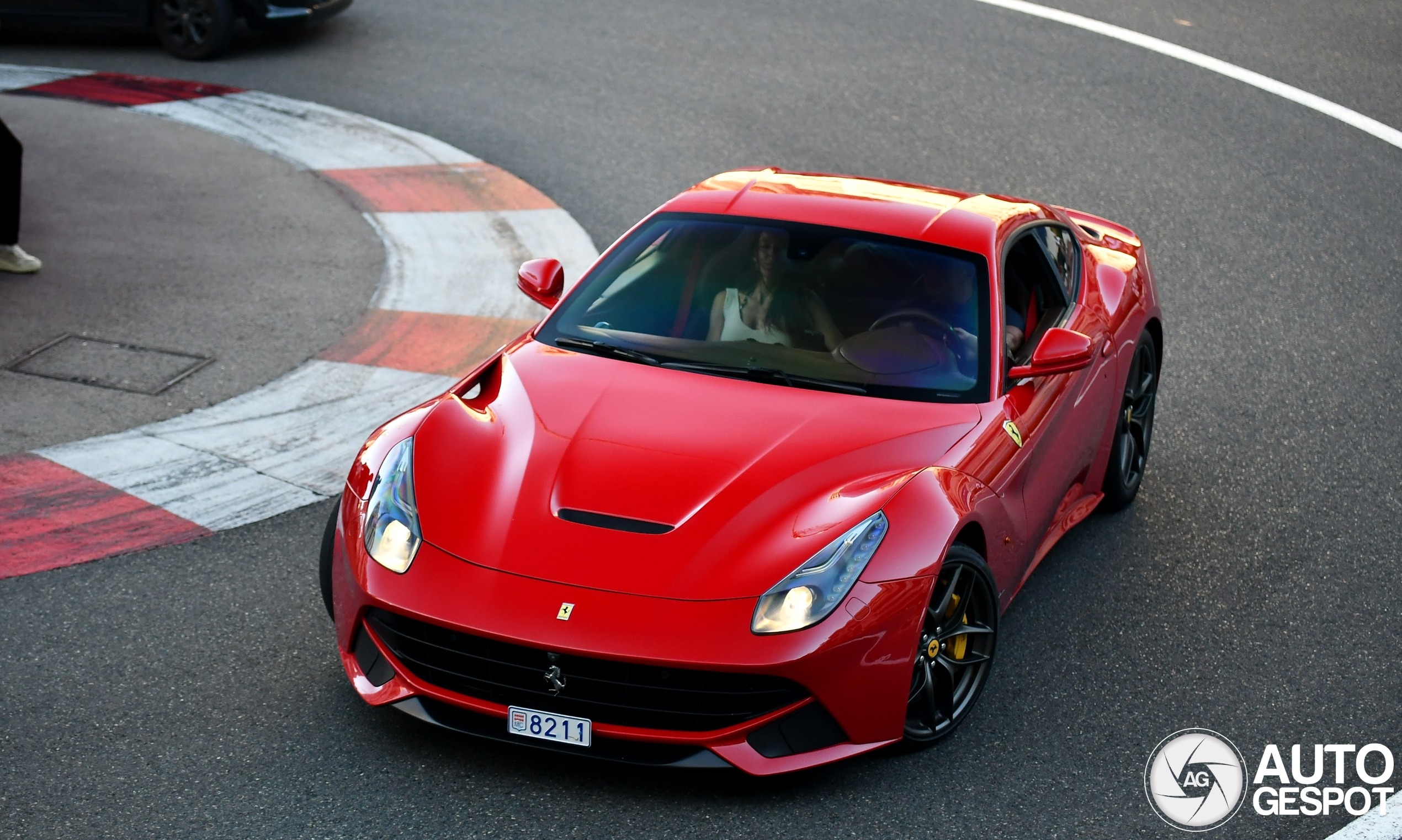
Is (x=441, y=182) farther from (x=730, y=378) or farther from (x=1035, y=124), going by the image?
(x=730, y=378)

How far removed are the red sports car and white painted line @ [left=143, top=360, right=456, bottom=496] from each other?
1.48 meters

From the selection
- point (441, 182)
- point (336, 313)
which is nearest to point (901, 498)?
point (336, 313)

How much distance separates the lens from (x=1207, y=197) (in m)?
10.8

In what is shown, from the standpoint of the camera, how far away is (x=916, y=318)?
17.5ft

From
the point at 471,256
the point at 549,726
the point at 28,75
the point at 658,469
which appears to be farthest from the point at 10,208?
the point at 549,726

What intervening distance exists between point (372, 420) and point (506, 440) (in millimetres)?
2532

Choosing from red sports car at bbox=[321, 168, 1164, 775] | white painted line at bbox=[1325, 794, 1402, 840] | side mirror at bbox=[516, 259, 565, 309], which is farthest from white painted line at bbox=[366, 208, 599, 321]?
white painted line at bbox=[1325, 794, 1402, 840]

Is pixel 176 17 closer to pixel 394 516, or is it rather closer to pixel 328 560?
pixel 328 560

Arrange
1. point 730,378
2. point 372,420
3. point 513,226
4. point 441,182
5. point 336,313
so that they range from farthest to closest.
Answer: point 441,182 → point 513,226 → point 336,313 → point 372,420 → point 730,378

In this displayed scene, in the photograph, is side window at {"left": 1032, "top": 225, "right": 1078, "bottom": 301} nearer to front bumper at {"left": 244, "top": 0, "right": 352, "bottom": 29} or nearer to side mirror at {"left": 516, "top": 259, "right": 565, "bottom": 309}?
side mirror at {"left": 516, "top": 259, "right": 565, "bottom": 309}

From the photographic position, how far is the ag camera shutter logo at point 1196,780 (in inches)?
172

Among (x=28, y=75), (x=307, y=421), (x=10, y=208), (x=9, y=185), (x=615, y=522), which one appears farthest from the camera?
(x=28, y=75)

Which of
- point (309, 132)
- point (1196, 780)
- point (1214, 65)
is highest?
point (1214, 65)

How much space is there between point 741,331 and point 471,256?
4.51 m
